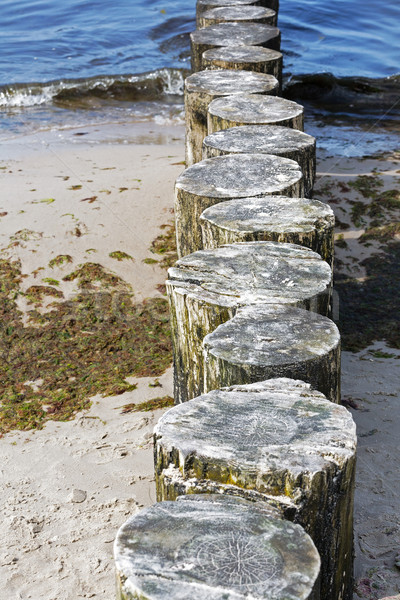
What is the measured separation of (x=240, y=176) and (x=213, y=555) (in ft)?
8.34

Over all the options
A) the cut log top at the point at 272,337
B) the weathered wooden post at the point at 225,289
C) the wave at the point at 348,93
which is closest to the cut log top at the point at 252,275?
the weathered wooden post at the point at 225,289

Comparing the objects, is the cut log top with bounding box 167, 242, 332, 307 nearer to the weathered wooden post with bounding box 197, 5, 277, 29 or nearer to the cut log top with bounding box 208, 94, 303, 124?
the cut log top with bounding box 208, 94, 303, 124

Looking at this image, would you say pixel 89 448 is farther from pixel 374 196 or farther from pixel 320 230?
pixel 374 196

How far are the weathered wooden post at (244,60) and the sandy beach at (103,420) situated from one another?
1.23 metres

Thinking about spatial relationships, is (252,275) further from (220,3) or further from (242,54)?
(220,3)

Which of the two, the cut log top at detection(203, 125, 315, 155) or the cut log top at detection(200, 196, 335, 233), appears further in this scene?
the cut log top at detection(203, 125, 315, 155)

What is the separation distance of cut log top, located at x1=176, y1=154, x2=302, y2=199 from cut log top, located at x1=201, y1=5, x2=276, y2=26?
183 inches

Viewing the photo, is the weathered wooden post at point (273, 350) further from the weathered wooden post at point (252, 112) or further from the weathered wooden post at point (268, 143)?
the weathered wooden post at point (252, 112)

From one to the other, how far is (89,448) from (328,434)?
181 centimetres

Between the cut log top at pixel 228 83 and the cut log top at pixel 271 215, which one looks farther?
the cut log top at pixel 228 83

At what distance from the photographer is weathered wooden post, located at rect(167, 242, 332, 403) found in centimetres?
285

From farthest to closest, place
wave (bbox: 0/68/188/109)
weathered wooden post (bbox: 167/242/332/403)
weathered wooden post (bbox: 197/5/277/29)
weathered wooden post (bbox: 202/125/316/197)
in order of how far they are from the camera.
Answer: wave (bbox: 0/68/188/109)
weathered wooden post (bbox: 197/5/277/29)
weathered wooden post (bbox: 202/125/316/197)
weathered wooden post (bbox: 167/242/332/403)

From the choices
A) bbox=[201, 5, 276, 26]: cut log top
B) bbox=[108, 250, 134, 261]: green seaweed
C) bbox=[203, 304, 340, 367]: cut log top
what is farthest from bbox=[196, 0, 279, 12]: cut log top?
bbox=[203, 304, 340, 367]: cut log top

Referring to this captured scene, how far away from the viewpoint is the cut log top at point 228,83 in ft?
18.6
